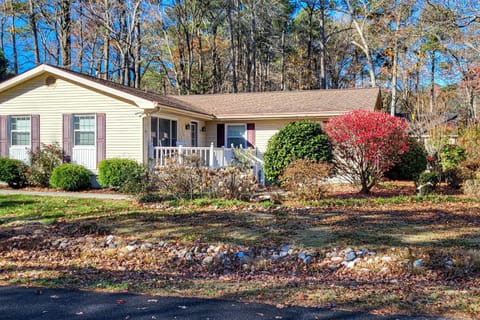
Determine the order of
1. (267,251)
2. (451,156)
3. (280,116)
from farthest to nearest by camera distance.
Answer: (280,116)
(451,156)
(267,251)

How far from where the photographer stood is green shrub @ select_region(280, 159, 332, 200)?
948cm


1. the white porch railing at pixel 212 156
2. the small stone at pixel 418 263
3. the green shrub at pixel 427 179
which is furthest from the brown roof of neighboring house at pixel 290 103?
the small stone at pixel 418 263

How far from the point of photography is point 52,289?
4602 mm

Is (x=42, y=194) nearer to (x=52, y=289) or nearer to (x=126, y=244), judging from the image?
(x=126, y=244)

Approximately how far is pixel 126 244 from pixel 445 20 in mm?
12084

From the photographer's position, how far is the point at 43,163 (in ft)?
42.9

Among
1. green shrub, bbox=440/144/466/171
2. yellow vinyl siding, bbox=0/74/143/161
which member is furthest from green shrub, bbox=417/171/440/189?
yellow vinyl siding, bbox=0/74/143/161

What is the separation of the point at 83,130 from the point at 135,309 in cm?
1078

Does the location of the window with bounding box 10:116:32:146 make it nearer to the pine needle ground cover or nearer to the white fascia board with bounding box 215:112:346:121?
the pine needle ground cover

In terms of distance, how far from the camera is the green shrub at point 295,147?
11.4 meters

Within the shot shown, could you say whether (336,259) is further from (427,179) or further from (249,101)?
(249,101)

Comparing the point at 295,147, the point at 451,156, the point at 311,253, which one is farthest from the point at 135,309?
the point at 451,156

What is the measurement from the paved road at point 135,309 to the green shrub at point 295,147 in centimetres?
764

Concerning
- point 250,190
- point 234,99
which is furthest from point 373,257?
point 234,99
